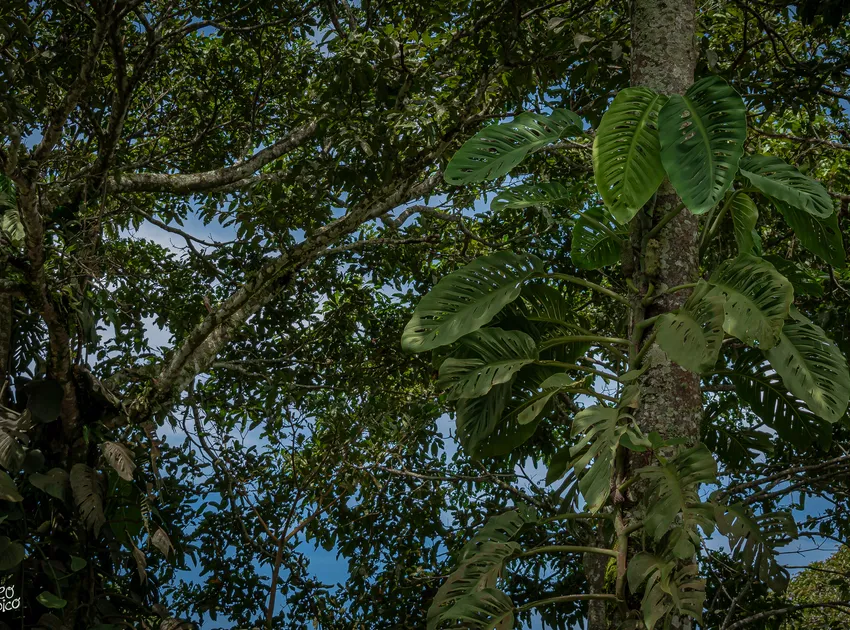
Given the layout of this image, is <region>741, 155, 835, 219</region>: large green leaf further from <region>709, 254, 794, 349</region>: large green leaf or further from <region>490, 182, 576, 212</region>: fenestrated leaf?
<region>490, 182, 576, 212</region>: fenestrated leaf

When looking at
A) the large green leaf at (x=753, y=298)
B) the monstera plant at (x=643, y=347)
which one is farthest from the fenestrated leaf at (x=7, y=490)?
the large green leaf at (x=753, y=298)

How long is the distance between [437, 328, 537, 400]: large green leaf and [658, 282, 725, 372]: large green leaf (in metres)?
0.40

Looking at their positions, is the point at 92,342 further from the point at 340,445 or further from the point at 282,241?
the point at 340,445

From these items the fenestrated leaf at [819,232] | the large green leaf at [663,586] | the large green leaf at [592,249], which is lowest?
the large green leaf at [663,586]

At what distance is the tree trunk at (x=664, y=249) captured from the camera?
1.64 meters

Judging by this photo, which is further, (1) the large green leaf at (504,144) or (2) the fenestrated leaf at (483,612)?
(1) the large green leaf at (504,144)

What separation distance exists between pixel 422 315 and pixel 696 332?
26.0 inches

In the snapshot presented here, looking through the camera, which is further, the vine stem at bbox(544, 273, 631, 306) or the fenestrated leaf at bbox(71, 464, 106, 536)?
the fenestrated leaf at bbox(71, 464, 106, 536)

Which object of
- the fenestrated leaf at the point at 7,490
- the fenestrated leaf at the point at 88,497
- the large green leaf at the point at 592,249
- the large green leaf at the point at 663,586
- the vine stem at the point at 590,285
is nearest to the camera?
the large green leaf at the point at 663,586

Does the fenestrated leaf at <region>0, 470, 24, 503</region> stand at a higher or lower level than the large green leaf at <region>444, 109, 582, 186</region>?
lower

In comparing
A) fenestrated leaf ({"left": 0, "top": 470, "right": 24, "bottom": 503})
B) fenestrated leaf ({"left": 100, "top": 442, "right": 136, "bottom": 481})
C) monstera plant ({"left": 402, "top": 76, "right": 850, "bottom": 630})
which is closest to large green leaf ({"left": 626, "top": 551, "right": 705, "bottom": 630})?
monstera plant ({"left": 402, "top": 76, "right": 850, "bottom": 630})

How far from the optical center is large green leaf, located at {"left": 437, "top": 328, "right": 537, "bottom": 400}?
1.74 m

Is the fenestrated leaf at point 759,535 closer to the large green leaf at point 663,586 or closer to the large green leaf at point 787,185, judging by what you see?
the large green leaf at point 663,586

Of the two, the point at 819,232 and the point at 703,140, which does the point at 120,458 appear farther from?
the point at 819,232
